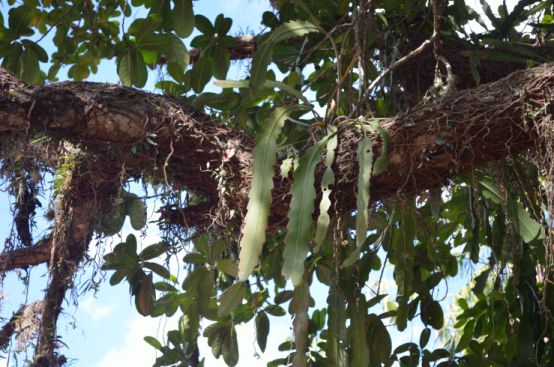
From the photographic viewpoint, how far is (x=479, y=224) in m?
2.63

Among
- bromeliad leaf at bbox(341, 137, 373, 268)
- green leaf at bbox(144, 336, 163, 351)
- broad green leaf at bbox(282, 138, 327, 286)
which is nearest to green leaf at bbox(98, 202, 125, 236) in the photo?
green leaf at bbox(144, 336, 163, 351)

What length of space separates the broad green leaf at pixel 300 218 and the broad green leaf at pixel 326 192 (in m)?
0.03

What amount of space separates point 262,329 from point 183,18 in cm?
115

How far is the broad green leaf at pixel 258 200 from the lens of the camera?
5.96ft

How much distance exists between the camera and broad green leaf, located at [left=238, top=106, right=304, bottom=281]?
1.82 meters

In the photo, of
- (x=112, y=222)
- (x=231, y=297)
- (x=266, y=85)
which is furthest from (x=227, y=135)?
(x=112, y=222)

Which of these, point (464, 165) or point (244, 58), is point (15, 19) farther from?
point (464, 165)

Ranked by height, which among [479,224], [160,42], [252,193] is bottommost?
[252,193]

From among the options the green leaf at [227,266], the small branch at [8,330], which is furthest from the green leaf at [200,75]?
the small branch at [8,330]

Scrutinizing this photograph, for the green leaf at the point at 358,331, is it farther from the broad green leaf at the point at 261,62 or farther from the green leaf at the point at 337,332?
the broad green leaf at the point at 261,62

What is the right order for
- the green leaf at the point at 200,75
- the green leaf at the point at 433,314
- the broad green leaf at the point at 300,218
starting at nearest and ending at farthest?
the broad green leaf at the point at 300,218, the green leaf at the point at 200,75, the green leaf at the point at 433,314

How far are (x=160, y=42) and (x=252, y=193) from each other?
884 millimetres

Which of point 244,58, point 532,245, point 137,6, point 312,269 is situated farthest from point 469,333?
point 137,6

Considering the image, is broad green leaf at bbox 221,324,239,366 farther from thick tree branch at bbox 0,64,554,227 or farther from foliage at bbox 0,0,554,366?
thick tree branch at bbox 0,64,554,227
